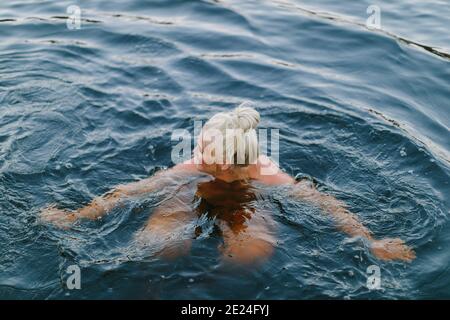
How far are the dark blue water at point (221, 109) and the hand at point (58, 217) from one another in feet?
0.23

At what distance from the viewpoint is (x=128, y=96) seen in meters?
7.79

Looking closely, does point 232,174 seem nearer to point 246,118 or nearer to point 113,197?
point 246,118

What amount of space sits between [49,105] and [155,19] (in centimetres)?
346

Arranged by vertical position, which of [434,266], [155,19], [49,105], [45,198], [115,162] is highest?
[155,19]

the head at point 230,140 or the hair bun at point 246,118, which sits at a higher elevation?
the hair bun at point 246,118

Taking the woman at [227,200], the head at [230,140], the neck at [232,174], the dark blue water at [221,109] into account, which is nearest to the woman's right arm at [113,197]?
the woman at [227,200]

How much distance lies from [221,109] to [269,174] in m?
2.63

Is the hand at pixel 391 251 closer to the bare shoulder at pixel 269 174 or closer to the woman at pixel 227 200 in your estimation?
the woman at pixel 227 200

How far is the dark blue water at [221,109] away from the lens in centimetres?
457

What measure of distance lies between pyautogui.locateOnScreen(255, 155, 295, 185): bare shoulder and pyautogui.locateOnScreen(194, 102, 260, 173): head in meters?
0.36
